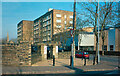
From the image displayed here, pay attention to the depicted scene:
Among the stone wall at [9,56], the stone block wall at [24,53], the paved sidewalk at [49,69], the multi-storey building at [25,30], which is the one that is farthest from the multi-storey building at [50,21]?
the paved sidewalk at [49,69]

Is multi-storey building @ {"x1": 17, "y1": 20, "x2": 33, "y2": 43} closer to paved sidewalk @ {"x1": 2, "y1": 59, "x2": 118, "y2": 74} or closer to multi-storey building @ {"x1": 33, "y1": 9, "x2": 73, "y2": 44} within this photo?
multi-storey building @ {"x1": 33, "y1": 9, "x2": 73, "y2": 44}

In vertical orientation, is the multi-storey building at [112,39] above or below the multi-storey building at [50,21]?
below

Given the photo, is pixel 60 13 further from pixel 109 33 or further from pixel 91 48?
pixel 109 33

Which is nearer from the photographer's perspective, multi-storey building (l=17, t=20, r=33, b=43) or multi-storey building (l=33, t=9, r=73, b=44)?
multi-storey building (l=17, t=20, r=33, b=43)

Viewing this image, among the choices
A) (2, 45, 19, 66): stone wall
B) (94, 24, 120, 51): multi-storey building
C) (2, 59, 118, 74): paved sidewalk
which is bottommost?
(2, 59, 118, 74): paved sidewalk

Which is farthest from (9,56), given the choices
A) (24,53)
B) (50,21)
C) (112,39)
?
(50,21)

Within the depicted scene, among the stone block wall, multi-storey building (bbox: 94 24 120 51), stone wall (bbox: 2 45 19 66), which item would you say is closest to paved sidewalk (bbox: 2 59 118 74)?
stone wall (bbox: 2 45 19 66)

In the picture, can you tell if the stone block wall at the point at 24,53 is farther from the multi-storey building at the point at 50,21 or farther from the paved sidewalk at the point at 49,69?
the multi-storey building at the point at 50,21

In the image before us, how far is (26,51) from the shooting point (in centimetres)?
1391

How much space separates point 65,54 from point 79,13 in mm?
7160

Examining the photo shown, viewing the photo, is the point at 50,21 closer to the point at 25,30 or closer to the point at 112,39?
the point at 25,30

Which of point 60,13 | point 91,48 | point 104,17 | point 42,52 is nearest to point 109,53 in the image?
point 91,48

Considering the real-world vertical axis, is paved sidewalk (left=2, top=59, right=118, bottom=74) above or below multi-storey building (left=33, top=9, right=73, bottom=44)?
below

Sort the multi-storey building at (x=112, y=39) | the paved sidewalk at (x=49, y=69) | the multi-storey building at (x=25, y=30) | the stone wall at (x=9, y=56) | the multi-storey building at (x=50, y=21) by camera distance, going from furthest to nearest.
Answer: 1. the multi-storey building at (x=50, y=21)
2. the multi-storey building at (x=112, y=39)
3. the multi-storey building at (x=25, y=30)
4. the stone wall at (x=9, y=56)
5. the paved sidewalk at (x=49, y=69)
